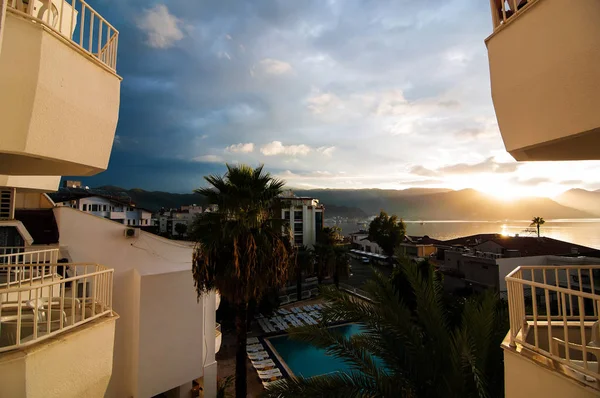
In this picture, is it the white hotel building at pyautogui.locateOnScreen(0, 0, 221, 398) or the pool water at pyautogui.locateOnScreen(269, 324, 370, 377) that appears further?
the pool water at pyautogui.locateOnScreen(269, 324, 370, 377)

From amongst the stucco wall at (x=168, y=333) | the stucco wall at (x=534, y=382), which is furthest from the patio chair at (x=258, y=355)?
the stucco wall at (x=534, y=382)

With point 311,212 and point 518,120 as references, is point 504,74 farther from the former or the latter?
point 311,212

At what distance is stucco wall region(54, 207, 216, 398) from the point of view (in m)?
9.70

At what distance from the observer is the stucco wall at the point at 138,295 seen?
382 inches

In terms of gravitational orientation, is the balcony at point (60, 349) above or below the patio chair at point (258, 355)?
above

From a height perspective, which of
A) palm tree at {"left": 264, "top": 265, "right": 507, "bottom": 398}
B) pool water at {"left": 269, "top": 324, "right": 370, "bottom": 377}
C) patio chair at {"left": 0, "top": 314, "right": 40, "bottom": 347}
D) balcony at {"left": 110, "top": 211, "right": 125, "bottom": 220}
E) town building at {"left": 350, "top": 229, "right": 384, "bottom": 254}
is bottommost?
pool water at {"left": 269, "top": 324, "right": 370, "bottom": 377}

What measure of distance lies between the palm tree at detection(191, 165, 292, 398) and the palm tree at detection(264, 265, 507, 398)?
2960 millimetres

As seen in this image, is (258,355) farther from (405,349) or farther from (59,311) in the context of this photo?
(59,311)

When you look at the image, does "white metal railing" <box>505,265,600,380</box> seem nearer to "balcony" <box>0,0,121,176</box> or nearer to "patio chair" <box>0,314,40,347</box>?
"balcony" <box>0,0,121,176</box>

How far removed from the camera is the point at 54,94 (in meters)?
3.53

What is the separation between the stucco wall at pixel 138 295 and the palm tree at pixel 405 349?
20.7ft

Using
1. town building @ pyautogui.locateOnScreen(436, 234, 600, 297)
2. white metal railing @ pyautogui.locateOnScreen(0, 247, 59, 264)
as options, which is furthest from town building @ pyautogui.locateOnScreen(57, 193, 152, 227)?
town building @ pyautogui.locateOnScreen(436, 234, 600, 297)

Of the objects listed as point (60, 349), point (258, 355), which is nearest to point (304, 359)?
point (258, 355)

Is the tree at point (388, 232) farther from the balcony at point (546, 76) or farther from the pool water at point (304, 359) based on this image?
the balcony at point (546, 76)
